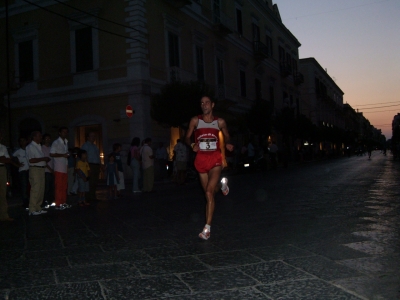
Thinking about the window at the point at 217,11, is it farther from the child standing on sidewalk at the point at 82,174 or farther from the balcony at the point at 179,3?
the child standing on sidewalk at the point at 82,174

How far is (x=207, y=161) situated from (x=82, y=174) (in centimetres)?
532

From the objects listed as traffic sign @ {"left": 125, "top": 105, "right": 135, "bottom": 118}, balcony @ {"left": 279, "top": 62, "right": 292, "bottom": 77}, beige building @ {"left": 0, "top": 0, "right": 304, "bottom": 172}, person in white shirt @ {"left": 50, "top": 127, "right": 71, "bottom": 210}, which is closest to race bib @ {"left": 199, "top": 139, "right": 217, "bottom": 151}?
person in white shirt @ {"left": 50, "top": 127, "right": 71, "bottom": 210}

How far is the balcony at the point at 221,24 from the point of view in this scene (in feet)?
83.0

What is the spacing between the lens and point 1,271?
400 centimetres

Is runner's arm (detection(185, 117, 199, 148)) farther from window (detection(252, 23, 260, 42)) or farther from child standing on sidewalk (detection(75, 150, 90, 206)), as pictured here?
window (detection(252, 23, 260, 42))

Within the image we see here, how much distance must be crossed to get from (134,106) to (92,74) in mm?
2537

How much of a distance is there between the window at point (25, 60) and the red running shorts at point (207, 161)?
59.3ft

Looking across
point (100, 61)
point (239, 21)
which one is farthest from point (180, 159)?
point (239, 21)

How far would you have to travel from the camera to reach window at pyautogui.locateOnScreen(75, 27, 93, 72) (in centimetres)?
1967

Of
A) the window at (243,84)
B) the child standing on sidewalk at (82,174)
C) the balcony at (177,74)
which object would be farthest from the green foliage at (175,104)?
the window at (243,84)

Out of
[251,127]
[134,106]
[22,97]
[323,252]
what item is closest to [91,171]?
[323,252]

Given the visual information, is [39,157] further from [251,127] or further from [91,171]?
[251,127]

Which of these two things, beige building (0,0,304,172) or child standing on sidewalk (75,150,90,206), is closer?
child standing on sidewalk (75,150,90,206)

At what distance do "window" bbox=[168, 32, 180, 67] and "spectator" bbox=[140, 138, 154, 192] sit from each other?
943 centimetres
